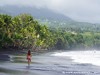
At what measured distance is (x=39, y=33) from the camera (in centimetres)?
16800

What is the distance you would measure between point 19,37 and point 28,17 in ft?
73.4

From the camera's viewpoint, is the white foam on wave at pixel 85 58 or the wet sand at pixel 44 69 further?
the white foam on wave at pixel 85 58

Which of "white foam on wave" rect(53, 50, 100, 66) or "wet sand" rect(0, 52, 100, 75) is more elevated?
"wet sand" rect(0, 52, 100, 75)

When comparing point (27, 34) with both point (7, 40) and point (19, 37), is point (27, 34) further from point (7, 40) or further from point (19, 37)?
point (7, 40)

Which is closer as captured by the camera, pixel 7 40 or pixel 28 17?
pixel 7 40

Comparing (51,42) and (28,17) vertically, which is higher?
(28,17)

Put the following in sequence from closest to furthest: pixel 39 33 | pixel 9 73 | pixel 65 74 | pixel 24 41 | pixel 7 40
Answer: pixel 9 73
pixel 65 74
pixel 7 40
pixel 24 41
pixel 39 33

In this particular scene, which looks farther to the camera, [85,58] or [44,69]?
[85,58]

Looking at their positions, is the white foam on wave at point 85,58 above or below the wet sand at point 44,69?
below

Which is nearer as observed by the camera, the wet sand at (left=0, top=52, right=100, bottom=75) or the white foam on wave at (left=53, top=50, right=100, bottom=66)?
the wet sand at (left=0, top=52, right=100, bottom=75)

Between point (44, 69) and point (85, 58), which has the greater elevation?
point (44, 69)

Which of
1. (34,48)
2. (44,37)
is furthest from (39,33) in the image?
(34,48)

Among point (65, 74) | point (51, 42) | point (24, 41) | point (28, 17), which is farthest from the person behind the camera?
point (51, 42)

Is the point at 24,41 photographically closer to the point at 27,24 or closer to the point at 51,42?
the point at 27,24
